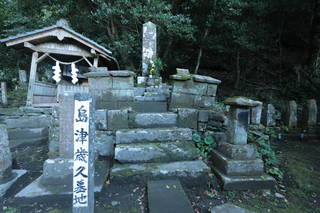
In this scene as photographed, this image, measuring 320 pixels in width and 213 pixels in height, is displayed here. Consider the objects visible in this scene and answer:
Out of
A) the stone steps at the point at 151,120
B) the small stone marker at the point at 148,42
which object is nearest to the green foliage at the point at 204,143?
the stone steps at the point at 151,120

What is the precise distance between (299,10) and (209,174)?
11.9 m

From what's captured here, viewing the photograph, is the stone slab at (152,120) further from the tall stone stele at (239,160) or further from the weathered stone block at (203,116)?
the tall stone stele at (239,160)

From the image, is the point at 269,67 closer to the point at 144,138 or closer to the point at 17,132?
the point at 144,138

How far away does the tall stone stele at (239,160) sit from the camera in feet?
8.29

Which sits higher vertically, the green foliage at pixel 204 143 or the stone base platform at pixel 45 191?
the green foliage at pixel 204 143

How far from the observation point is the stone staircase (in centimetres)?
254

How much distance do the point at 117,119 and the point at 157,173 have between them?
1394mm

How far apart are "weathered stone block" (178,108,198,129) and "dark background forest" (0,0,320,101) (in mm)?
6064

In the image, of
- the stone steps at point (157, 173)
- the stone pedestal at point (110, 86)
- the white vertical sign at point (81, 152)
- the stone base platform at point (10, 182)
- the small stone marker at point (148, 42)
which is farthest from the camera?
the small stone marker at point (148, 42)

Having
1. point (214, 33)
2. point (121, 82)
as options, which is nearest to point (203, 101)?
point (121, 82)

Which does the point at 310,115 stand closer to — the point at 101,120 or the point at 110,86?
the point at 110,86

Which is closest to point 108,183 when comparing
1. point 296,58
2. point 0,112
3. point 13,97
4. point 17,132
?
point 17,132

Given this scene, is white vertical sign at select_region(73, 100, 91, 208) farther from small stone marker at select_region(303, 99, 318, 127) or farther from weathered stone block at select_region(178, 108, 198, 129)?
small stone marker at select_region(303, 99, 318, 127)

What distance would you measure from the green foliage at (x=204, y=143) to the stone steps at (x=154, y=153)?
45 cm
